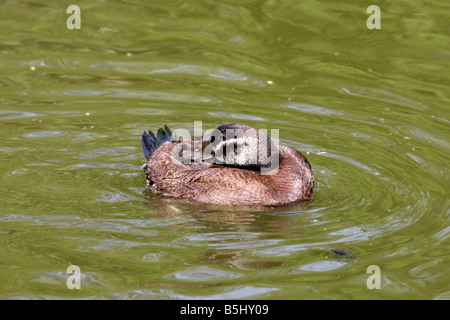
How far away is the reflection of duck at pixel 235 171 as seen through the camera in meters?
10.4

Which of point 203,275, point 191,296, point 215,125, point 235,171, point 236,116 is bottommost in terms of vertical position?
point 191,296

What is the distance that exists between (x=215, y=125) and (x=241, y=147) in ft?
9.16

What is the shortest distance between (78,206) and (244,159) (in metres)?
2.29

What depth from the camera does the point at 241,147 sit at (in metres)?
10.6

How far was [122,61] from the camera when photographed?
51.3 ft

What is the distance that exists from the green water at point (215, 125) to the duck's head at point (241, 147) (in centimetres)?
78

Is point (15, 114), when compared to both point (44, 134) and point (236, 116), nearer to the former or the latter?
point (44, 134)

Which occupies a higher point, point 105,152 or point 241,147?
point 241,147

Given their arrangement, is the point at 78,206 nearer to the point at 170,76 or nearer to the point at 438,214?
the point at 438,214

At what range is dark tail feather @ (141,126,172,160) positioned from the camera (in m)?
11.8

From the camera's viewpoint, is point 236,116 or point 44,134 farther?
point 236,116

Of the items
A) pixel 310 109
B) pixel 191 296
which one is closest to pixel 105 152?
pixel 310 109

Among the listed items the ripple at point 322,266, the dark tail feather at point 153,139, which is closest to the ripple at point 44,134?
the dark tail feather at point 153,139

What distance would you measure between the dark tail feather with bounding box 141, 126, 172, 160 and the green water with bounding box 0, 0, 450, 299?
0.36m
